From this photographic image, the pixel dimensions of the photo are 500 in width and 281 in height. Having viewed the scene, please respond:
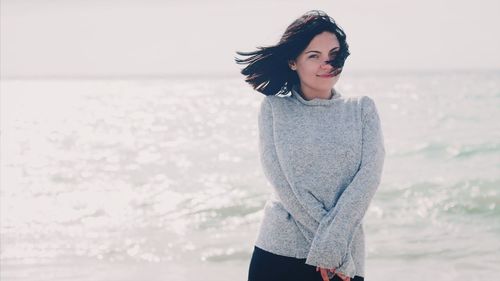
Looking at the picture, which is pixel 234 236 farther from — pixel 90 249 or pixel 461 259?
pixel 461 259

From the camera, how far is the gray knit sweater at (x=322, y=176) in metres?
2.88

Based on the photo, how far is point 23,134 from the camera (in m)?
29.5

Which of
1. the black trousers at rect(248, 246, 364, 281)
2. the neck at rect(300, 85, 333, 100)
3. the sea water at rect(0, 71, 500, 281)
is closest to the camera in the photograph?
the black trousers at rect(248, 246, 364, 281)

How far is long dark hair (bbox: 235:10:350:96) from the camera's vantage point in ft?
9.81

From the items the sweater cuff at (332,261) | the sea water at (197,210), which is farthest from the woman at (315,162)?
the sea water at (197,210)

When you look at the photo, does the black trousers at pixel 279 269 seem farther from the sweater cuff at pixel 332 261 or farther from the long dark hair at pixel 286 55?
the long dark hair at pixel 286 55

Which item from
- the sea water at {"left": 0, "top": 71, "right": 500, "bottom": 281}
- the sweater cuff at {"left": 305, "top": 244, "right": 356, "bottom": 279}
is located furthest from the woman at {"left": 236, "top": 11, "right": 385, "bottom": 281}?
the sea water at {"left": 0, "top": 71, "right": 500, "bottom": 281}

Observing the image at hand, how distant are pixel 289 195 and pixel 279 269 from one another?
320 mm

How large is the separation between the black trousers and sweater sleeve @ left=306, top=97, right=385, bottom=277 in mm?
104

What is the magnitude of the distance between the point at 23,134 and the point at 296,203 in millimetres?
28076

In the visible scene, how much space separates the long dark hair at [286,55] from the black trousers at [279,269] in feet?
2.29

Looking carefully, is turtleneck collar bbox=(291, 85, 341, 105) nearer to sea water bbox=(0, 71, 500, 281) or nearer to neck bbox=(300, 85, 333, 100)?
neck bbox=(300, 85, 333, 100)

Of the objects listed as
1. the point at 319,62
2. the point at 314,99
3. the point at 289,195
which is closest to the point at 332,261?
the point at 289,195

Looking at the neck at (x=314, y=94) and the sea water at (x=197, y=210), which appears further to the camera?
the sea water at (x=197, y=210)
